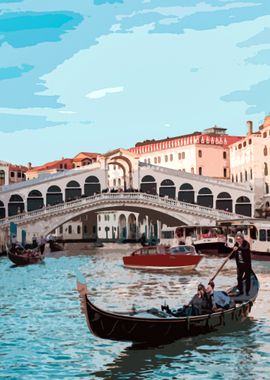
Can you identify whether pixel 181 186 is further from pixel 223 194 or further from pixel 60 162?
pixel 60 162

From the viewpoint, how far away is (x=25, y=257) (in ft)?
87.1

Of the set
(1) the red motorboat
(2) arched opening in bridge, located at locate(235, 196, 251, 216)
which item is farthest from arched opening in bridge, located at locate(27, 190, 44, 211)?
(1) the red motorboat

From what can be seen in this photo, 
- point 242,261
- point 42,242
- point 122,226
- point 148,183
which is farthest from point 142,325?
point 122,226

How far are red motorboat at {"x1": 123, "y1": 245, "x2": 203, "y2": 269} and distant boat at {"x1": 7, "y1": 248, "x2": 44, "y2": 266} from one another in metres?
3.92

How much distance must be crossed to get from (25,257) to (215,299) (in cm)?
1638

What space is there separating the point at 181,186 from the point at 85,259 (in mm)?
12747

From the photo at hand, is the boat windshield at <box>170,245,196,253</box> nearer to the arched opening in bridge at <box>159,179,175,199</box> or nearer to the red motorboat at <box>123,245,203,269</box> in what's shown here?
the red motorboat at <box>123,245,203,269</box>

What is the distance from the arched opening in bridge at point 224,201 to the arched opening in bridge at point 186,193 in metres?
1.54

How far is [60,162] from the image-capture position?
6494 centimetres

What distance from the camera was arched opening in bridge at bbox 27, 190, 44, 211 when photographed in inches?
1592

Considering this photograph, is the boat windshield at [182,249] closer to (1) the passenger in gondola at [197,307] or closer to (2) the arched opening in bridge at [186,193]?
(1) the passenger in gondola at [197,307]

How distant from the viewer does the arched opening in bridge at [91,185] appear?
41812mm

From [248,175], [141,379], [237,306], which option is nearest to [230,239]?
[248,175]

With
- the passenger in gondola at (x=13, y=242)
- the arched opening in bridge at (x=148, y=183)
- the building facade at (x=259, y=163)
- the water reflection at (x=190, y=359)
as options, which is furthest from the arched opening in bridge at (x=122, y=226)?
the water reflection at (x=190, y=359)
